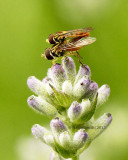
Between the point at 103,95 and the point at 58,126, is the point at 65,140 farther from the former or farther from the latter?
the point at 103,95

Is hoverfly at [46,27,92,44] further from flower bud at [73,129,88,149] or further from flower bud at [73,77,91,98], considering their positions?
flower bud at [73,129,88,149]

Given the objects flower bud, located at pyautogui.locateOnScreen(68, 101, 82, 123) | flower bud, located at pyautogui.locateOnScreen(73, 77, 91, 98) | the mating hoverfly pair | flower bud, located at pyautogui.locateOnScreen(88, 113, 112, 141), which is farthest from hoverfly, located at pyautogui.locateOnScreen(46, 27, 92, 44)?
Result: flower bud, located at pyautogui.locateOnScreen(88, 113, 112, 141)

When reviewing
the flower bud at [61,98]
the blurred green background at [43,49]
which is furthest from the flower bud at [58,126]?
the blurred green background at [43,49]

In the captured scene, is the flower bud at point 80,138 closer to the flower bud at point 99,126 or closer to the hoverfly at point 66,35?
the flower bud at point 99,126

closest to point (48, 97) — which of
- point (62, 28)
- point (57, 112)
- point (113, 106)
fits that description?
point (57, 112)

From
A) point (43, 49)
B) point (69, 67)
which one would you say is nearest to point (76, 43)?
point (69, 67)

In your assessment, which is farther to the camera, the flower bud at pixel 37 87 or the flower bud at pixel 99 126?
the flower bud at pixel 37 87
